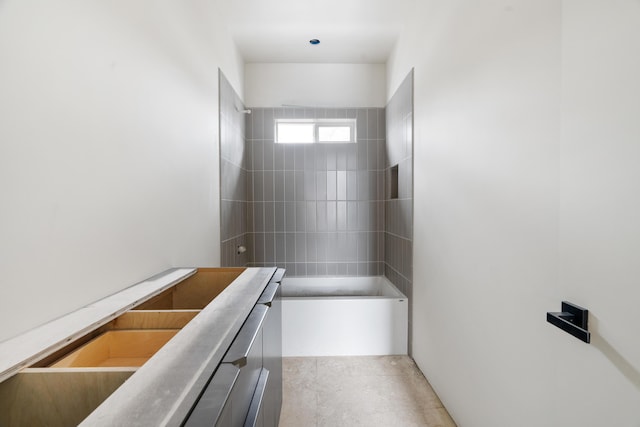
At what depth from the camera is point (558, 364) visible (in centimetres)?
95

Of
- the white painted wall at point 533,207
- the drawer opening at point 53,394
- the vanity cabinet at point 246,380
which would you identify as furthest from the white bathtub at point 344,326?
the drawer opening at point 53,394

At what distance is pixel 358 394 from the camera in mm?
1999

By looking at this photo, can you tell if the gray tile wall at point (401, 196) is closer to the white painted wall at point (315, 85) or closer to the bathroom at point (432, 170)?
the bathroom at point (432, 170)

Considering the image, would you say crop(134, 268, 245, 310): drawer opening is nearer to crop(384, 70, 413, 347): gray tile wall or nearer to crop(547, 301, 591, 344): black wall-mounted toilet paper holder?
crop(547, 301, 591, 344): black wall-mounted toilet paper holder

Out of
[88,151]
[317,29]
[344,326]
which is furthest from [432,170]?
[88,151]

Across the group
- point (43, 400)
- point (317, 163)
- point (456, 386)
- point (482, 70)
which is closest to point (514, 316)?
point (456, 386)

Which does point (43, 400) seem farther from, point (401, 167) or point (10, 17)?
point (401, 167)

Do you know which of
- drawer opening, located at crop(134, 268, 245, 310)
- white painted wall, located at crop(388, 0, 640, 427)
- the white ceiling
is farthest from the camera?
the white ceiling

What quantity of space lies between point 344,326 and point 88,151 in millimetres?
2158

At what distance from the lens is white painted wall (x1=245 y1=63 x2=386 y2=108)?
3.29 m

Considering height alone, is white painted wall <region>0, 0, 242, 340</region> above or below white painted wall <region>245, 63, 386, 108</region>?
below

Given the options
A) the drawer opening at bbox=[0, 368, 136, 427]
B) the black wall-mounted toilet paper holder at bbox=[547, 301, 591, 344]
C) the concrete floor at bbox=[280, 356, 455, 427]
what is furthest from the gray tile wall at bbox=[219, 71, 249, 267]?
the black wall-mounted toilet paper holder at bbox=[547, 301, 591, 344]

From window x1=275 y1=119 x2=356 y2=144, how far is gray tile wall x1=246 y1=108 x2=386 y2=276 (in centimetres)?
8

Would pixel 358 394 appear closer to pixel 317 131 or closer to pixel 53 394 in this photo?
pixel 53 394
